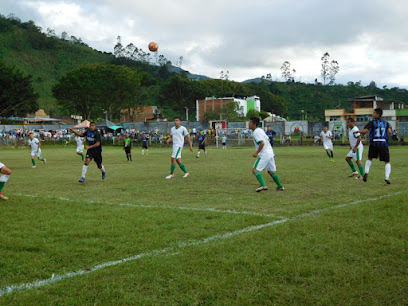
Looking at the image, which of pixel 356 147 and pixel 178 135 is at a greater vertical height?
pixel 178 135

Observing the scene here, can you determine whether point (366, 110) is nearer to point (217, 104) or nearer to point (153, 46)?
point (217, 104)

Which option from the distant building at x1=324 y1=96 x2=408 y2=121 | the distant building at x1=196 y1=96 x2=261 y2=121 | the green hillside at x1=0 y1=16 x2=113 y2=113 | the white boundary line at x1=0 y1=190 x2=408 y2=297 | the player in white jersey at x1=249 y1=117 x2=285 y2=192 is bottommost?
the white boundary line at x1=0 y1=190 x2=408 y2=297

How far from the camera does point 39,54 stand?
132 meters

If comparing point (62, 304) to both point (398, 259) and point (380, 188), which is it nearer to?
point (398, 259)

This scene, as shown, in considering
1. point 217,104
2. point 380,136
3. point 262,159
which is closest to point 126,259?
point 262,159

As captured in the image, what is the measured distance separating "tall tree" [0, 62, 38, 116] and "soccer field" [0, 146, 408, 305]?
5532 centimetres

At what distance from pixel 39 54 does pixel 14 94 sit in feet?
273

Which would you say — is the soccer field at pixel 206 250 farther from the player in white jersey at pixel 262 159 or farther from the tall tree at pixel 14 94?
the tall tree at pixel 14 94

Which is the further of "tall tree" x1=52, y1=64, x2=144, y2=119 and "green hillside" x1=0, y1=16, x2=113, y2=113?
"green hillside" x1=0, y1=16, x2=113, y2=113

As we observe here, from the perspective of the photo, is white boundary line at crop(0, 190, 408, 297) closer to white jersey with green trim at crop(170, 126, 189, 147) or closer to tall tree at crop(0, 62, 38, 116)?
white jersey with green trim at crop(170, 126, 189, 147)

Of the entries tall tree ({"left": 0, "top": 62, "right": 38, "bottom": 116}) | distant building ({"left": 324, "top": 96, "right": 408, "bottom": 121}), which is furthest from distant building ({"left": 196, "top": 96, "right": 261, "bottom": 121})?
tall tree ({"left": 0, "top": 62, "right": 38, "bottom": 116})

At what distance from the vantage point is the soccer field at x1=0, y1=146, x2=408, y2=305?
3473 mm

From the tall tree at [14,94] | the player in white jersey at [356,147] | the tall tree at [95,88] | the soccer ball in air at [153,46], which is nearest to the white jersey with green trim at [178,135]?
the player in white jersey at [356,147]

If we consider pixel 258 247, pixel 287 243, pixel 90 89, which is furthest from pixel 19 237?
pixel 90 89
